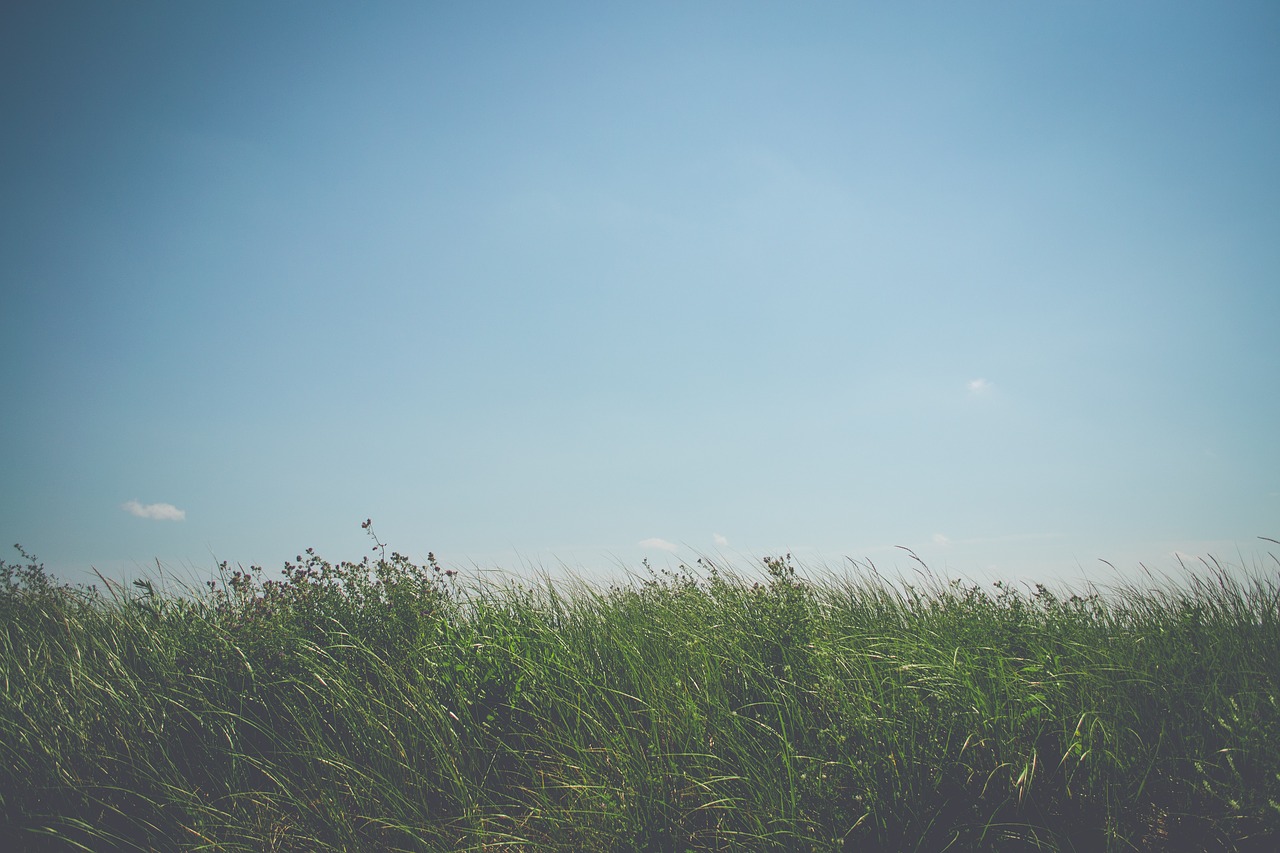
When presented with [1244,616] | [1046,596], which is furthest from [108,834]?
[1244,616]

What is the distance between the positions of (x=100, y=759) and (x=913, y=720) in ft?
16.2

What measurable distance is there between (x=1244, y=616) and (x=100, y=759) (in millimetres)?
8409

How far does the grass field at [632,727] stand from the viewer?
294 cm

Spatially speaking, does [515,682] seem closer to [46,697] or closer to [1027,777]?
[1027,777]

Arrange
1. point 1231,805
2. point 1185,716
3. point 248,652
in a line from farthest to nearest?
point 248,652, point 1185,716, point 1231,805

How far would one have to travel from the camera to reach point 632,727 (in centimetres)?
360

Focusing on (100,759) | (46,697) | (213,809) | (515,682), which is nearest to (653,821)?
(515,682)

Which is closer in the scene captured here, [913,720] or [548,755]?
[913,720]

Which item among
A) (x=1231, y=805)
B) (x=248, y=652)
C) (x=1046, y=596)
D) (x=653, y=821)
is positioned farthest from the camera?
(x=1046, y=596)

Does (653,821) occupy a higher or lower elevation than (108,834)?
lower

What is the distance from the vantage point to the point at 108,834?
10.6 ft

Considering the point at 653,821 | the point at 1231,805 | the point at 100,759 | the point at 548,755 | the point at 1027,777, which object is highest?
the point at 100,759

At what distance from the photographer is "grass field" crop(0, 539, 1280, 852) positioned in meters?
2.94

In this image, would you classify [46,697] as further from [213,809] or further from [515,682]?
[515,682]
